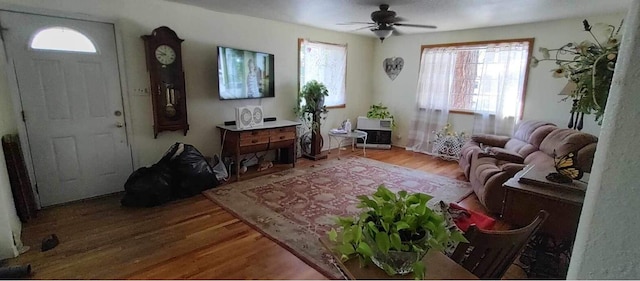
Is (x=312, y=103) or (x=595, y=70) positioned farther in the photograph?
(x=312, y=103)

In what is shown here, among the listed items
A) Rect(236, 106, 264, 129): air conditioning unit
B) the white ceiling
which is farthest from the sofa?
Rect(236, 106, 264, 129): air conditioning unit

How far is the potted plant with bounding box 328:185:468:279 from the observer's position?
0.88 meters

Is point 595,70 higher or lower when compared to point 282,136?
higher

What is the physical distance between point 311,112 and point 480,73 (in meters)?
2.89

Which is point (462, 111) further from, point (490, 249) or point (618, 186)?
point (618, 186)

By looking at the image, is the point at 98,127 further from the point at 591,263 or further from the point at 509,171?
the point at 509,171

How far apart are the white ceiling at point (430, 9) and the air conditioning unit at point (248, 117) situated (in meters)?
1.28

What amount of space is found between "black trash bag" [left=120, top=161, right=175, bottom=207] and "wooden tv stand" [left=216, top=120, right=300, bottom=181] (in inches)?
37.4

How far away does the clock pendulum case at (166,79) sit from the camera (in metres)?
3.49

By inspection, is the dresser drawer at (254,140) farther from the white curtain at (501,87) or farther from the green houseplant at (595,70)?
the white curtain at (501,87)

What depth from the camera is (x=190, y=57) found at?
392 centimetres

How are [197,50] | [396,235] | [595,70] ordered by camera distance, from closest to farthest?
1. [396,235]
2. [595,70]
3. [197,50]

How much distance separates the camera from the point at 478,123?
5176 millimetres

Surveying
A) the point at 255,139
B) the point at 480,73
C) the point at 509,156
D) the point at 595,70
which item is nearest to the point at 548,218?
the point at 595,70
